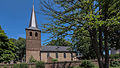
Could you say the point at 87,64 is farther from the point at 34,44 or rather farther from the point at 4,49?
the point at 34,44

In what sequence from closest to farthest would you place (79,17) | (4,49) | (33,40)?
1. (79,17)
2. (4,49)
3. (33,40)

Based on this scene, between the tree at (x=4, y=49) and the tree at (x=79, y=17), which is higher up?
the tree at (x=79, y=17)

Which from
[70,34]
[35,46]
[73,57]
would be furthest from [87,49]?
[70,34]

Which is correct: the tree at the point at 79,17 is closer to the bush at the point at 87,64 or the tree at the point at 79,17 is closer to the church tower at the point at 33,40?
the bush at the point at 87,64

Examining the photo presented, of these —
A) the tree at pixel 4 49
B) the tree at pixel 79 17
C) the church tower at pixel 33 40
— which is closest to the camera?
the tree at pixel 79 17

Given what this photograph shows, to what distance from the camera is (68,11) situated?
5301 mm

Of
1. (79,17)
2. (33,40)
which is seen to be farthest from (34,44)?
(79,17)

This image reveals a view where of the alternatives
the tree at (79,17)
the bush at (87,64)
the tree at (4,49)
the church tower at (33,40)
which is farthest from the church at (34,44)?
the tree at (79,17)

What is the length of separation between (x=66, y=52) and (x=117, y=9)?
118 feet

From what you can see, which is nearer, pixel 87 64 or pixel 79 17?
pixel 79 17

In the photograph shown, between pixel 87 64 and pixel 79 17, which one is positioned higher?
pixel 79 17

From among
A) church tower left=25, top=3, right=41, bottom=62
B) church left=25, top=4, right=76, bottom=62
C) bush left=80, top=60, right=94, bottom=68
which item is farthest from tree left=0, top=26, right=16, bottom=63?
bush left=80, top=60, right=94, bottom=68

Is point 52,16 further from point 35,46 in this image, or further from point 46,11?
point 35,46

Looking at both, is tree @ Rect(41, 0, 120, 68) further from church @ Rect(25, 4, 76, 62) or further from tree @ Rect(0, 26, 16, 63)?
church @ Rect(25, 4, 76, 62)
